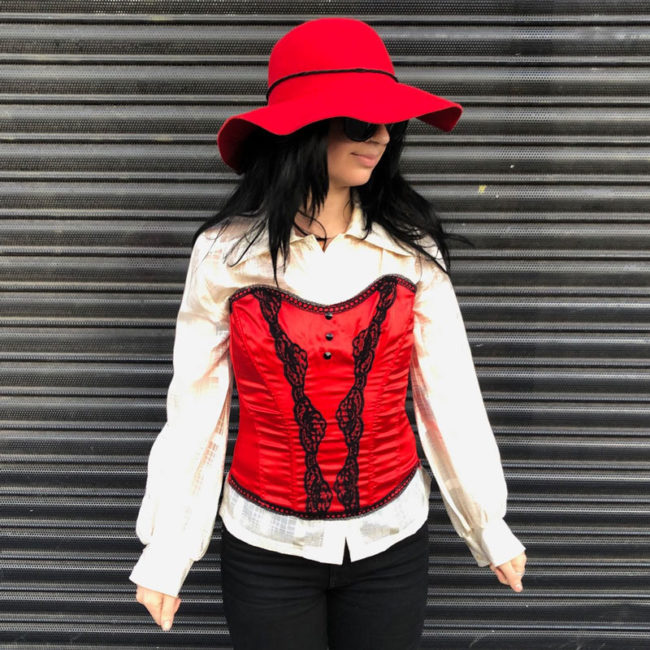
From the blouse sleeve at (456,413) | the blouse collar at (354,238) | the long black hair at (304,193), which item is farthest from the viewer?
the blouse sleeve at (456,413)

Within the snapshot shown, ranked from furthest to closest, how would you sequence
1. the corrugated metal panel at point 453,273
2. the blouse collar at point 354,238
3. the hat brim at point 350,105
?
the corrugated metal panel at point 453,273
the blouse collar at point 354,238
the hat brim at point 350,105

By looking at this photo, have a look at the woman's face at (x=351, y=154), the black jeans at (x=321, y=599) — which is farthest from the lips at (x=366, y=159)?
the black jeans at (x=321, y=599)

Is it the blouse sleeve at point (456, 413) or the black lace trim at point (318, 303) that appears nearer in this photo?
the black lace trim at point (318, 303)

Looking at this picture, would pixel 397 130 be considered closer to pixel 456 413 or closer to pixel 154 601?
pixel 456 413

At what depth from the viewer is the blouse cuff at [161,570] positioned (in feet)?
5.00

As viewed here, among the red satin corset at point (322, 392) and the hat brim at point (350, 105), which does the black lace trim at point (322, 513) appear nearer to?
the red satin corset at point (322, 392)

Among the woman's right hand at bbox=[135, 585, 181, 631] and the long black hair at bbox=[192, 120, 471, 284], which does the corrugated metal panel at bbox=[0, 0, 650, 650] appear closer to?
the long black hair at bbox=[192, 120, 471, 284]

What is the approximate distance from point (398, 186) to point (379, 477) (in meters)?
0.83

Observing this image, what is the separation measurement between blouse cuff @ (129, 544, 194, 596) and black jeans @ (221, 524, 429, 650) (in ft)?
0.46

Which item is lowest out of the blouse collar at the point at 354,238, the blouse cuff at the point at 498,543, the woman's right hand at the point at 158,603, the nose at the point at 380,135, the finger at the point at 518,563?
the woman's right hand at the point at 158,603

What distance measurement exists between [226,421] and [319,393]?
351 millimetres

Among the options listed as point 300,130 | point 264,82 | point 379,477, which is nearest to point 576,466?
point 379,477

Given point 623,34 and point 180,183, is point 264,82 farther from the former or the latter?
point 623,34

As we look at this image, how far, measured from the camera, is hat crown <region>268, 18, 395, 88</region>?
130cm
